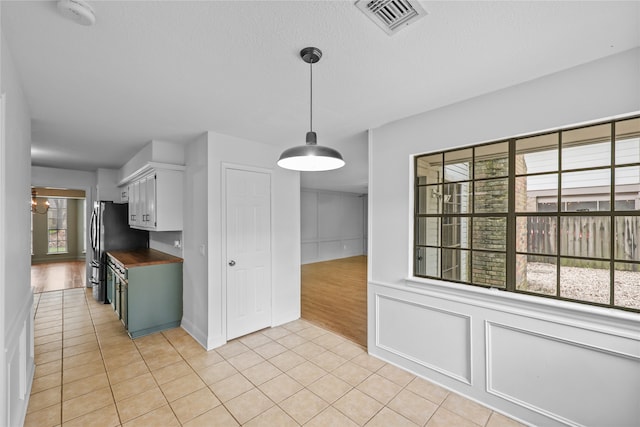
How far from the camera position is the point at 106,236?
15.3ft

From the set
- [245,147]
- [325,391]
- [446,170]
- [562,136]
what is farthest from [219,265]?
[562,136]

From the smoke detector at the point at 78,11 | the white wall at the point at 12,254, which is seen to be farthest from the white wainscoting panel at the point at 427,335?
the smoke detector at the point at 78,11

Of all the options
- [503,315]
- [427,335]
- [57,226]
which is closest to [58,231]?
[57,226]

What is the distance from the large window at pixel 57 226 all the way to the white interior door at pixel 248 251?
9540 mm

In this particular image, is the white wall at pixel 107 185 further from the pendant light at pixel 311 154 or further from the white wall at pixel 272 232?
the pendant light at pixel 311 154

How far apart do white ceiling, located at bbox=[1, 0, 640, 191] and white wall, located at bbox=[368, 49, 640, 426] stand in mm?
165

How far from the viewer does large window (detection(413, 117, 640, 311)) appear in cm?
178

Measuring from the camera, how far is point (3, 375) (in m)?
1.50

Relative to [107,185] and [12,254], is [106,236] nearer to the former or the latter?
[107,185]

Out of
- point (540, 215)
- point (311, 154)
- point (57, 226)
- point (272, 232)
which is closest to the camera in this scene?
point (311, 154)

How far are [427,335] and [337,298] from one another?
2672 millimetres

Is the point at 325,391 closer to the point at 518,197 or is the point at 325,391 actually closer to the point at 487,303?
the point at 487,303

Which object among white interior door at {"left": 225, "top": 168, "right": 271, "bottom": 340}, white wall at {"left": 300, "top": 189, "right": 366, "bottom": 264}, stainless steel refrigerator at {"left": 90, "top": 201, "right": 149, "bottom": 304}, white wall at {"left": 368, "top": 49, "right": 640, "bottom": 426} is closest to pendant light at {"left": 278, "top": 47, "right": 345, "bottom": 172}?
white wall at {"left": 368, "top": 49, "right": 640, "bottom": 426}

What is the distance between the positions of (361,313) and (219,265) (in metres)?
2.26
